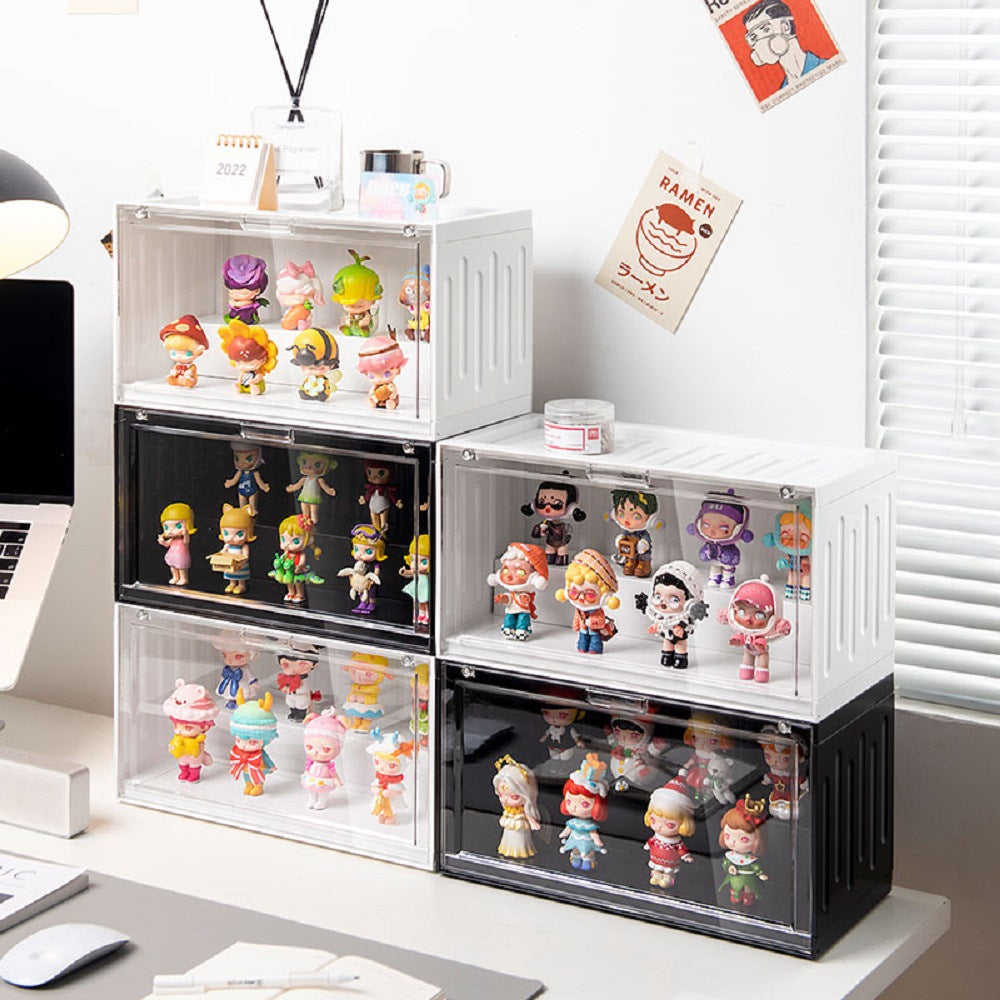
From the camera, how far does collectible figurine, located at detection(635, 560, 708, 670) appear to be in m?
1.44

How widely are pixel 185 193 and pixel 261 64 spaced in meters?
0.17

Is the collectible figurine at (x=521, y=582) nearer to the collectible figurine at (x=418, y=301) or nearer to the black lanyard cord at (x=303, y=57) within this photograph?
the collectible figurine at (x=418, y=301)

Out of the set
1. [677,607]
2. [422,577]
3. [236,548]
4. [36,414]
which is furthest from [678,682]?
[36,414]

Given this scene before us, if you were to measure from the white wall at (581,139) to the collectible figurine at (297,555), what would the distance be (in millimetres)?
Answer: 299

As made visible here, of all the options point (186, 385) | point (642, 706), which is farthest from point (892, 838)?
point (186, 385)

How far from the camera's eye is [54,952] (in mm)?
1291

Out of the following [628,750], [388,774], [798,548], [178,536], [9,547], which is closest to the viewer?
[798,548]

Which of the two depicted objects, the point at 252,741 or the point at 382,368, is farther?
the point at 252,741

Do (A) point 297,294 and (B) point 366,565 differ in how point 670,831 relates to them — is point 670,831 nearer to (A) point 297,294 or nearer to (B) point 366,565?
(B) point 366,565

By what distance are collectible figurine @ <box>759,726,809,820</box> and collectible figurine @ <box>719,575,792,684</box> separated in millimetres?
52

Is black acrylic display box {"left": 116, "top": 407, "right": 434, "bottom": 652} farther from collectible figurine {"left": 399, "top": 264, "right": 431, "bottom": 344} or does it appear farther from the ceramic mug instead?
the ceramic mug

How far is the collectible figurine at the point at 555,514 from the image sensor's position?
156cm

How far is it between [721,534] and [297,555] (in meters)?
0.44

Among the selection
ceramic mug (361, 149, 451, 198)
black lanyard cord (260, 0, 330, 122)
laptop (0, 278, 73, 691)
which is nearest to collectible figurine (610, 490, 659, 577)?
ceramic mug (361, 149, 451, 198)
